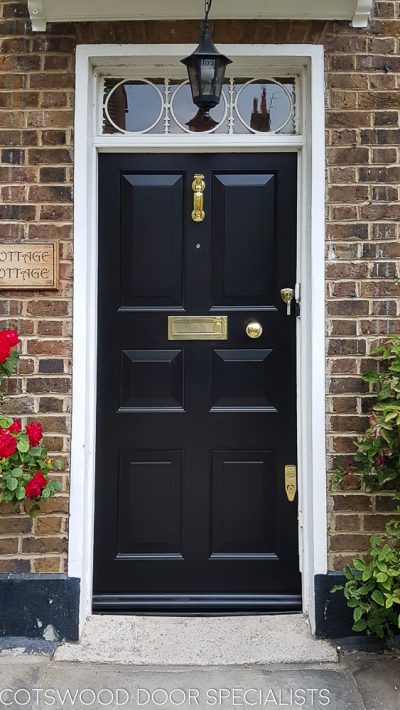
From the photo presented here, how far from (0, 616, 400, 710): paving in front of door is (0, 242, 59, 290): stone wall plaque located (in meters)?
1.67

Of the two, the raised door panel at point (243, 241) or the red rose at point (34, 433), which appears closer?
the red rose at point (34, 433)

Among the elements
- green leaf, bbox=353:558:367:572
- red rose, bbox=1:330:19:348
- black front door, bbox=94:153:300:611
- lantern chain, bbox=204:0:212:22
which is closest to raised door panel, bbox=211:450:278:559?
black front door, bbox=94:153:300:611

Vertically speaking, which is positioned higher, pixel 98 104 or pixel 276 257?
pixel 98 104

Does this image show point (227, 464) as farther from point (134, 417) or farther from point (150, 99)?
point (150, 99)

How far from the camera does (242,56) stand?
326cm

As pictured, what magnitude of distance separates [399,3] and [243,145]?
1.00m

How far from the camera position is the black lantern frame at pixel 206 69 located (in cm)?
290

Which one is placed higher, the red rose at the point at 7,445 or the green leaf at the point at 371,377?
the green leaf at the point at 371,377

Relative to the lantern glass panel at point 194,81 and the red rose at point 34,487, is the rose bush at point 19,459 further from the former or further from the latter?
the lantern glass panel at point 194,81

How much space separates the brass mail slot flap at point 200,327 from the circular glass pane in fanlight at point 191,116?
938 millimetres

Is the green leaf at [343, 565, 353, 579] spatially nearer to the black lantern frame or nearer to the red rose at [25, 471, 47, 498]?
the red rose at [25, 471, 47, 498]

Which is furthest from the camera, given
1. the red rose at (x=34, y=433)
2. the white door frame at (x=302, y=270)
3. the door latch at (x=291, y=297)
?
the door latch at (x=291, y=297)

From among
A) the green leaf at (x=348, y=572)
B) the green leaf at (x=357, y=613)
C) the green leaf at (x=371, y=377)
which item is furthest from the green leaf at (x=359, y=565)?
the green leaf at (x=371, y=377)

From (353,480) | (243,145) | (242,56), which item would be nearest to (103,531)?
(353,480)
